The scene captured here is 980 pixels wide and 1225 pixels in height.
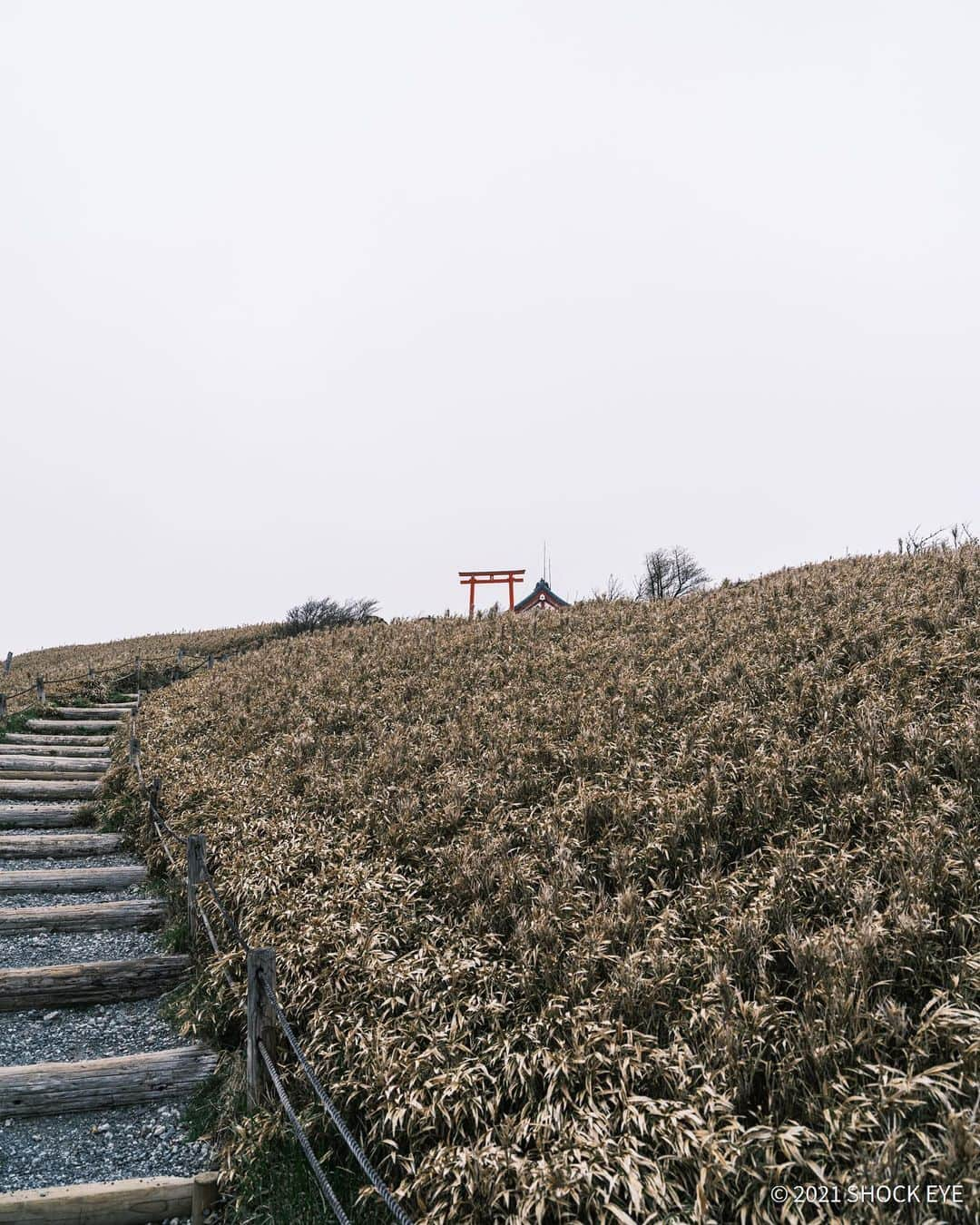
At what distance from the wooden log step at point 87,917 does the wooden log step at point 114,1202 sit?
12.4 ft

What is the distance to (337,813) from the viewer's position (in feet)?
27.4

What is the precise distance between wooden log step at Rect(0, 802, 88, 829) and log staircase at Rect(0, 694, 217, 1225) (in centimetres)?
1

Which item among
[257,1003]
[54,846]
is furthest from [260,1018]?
[54,846]

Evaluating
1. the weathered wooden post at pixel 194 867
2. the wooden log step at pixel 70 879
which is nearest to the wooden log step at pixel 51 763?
the wooden log step at pixel 70 879

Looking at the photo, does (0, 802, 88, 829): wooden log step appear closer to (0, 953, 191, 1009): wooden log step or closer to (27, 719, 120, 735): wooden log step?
(0, 953, 191, 1009): wooden log step

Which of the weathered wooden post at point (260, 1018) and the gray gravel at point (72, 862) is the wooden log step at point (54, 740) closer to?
the gray gravel at point (72, 862)

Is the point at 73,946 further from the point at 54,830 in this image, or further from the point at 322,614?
the point at 322,614

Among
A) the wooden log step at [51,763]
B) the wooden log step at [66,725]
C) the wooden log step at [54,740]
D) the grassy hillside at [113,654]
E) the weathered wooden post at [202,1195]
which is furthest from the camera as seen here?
the grassy hillside at [113,654]

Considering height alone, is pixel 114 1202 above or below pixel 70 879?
below

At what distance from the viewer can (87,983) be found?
21.3 feet

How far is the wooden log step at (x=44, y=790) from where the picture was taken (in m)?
12.1

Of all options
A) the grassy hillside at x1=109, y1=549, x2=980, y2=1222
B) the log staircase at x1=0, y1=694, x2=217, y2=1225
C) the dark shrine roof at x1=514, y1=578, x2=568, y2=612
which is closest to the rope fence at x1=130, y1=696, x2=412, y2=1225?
the grassy hillside at x1=109, y1=549, x2=980, y2=1222

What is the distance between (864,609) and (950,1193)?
789cm

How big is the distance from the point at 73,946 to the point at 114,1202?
401 cm
